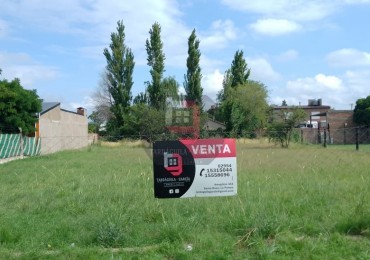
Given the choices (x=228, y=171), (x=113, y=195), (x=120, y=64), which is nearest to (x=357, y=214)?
(x=228, y=171)

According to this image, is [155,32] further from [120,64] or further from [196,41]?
[196,41]

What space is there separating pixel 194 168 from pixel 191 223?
90 cm

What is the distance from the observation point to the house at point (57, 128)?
1472 inches

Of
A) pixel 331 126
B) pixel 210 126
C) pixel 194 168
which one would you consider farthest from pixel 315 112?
pixel 194 168

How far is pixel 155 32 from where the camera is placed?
2994cm

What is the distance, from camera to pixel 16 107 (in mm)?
30125

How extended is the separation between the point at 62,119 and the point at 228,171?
40.2m

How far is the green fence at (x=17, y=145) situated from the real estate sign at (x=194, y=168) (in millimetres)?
21272

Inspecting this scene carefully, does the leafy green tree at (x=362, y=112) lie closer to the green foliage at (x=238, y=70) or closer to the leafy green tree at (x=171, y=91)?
the green foliage at (x=238, y=70)

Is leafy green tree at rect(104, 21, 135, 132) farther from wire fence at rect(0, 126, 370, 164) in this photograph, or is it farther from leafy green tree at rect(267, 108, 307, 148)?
leafy green tree at rect(267, 108, 307, 148)

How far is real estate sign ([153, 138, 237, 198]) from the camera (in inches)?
276

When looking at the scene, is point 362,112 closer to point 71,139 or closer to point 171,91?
point 71,139

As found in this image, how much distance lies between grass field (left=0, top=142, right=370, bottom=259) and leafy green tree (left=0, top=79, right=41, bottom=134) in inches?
784

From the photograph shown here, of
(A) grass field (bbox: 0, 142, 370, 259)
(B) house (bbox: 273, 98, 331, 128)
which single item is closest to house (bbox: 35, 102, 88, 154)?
(A) grass field (bbox: 0, 142, 370, 259)
